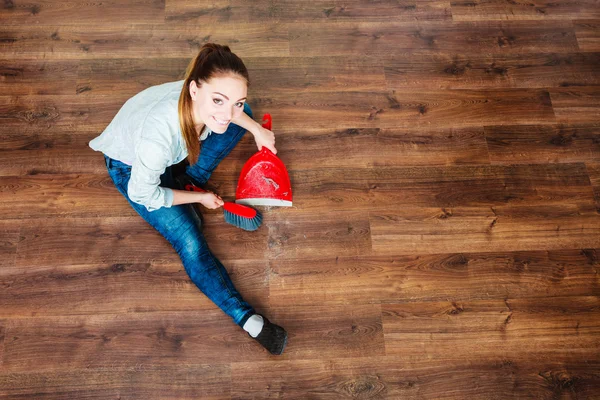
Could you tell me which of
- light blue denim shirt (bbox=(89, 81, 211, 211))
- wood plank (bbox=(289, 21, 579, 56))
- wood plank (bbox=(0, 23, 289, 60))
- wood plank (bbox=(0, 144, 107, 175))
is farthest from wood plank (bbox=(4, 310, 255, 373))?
wood plank (bbox=(289, 21, 579, 56))

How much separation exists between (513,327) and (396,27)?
1279mm

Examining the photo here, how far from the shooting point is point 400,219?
1.73m

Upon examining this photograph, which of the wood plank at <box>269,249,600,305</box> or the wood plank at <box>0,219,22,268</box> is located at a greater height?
the wood plank at <box>0,219,22,268</box>

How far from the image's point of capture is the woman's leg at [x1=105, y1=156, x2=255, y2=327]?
1.53 meters

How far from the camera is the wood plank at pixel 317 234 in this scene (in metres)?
1.68

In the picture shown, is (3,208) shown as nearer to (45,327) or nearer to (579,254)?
(45,327)

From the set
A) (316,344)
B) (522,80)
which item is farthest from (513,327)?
(522,80)

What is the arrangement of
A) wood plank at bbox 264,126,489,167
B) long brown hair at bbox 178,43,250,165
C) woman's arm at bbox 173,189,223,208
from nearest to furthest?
long brown hair at bbox 178,43,250,165 → woman's arm at bbox 173,189,223,208 → wood plank at bbox 264,126,489,167

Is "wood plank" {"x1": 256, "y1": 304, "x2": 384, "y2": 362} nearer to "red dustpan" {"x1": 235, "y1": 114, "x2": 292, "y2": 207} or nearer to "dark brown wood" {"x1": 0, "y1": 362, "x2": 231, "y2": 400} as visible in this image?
"dark brown wood" {"x1": 0, "y1": 362, "x2": 231, "y2": 400}

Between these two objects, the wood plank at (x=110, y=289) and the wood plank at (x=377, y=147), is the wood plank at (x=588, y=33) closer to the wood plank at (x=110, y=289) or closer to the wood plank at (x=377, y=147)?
the wood plank at (x=377, y=147)

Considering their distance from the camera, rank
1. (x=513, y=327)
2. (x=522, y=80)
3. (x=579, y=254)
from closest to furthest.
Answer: (x=513, y=327)
(x=579, y=254)
(x=522, y=80)

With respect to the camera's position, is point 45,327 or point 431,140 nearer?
point 45,327

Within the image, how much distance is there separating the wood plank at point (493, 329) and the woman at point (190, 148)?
1.38 ft

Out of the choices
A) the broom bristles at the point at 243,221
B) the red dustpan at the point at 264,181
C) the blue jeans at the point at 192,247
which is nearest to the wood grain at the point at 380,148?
the red dustpan at the point at 264,181
